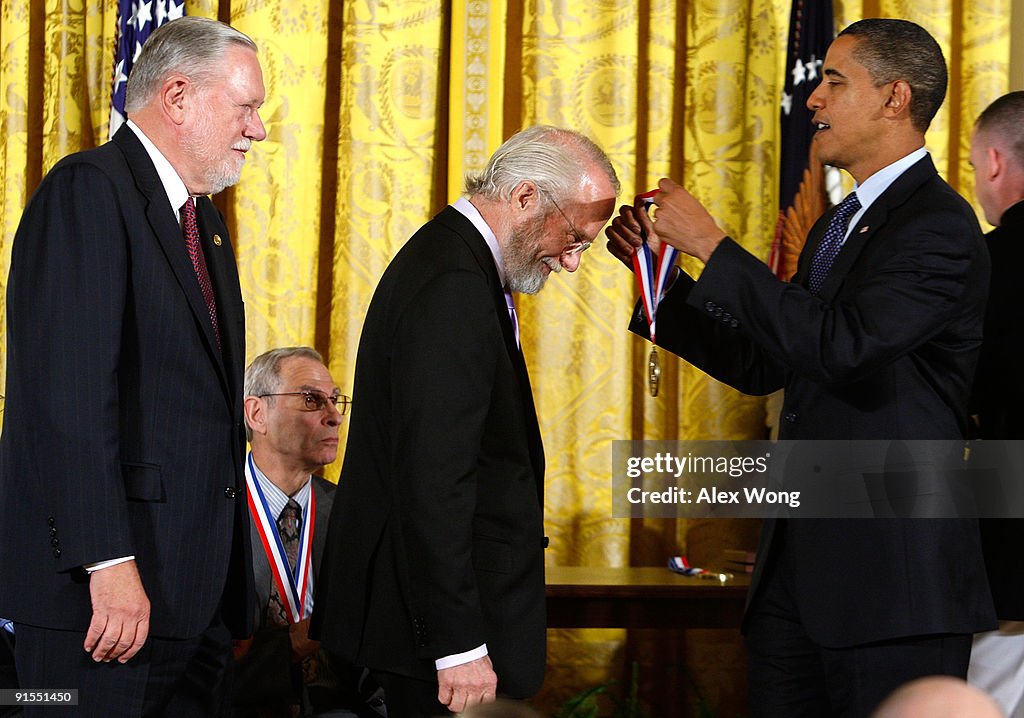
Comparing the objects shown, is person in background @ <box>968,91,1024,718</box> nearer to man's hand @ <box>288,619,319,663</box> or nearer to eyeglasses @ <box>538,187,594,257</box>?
eyeglasses @ <box>538,187,594,257</box>

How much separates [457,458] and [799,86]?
288cm

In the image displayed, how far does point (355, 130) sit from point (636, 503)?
6.32 feet

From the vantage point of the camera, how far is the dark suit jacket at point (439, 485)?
7.59ft

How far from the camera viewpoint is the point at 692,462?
5.23 metres

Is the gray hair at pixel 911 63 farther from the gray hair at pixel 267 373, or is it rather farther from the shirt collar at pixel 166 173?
the gray hair at pixel 267 373

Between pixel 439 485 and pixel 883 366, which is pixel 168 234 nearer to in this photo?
pixel 439 485

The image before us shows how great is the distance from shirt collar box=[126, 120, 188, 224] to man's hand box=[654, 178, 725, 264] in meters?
1.09

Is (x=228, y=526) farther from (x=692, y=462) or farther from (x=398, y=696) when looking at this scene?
(x=692, y=462)

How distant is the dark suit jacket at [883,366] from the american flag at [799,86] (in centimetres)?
188

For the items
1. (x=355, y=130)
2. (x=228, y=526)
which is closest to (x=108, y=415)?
(x=228, y=526)

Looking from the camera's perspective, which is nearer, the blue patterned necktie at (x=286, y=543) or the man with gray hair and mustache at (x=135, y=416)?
the man with gray hair and mustache at (x=135, y=416)

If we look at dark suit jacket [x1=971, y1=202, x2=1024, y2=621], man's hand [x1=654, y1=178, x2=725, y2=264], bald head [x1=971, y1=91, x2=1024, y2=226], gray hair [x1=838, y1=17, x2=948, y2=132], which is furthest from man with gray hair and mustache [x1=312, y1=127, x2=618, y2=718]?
→ bald head [x1=971, y1=91, x2=1024, y2=226]

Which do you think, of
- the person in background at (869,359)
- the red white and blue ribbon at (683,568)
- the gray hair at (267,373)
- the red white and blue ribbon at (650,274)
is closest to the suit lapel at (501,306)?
the person in background at (869,359)

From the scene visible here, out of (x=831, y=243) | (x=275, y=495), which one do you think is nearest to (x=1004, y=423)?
(x=831, y=243)
